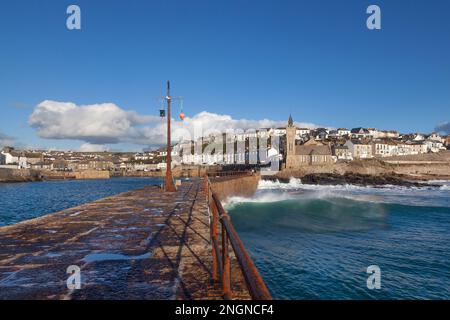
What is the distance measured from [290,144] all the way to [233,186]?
63861 millimetres

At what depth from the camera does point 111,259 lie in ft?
18.2

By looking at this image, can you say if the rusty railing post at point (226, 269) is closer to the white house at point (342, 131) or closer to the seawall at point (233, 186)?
the seawall at point (233, 186)

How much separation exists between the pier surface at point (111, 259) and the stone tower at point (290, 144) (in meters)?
86.3

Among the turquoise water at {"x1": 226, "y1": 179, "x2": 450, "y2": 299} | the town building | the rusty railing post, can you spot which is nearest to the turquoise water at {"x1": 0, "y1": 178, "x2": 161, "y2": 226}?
the turquoise water at {"x1": 226, "y1": 179, "x2": 450, "y2": 299}

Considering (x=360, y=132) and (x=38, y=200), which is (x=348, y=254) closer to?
(x=38, y=200)

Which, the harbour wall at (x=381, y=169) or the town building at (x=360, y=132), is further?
the town building at (x=360, y=132)

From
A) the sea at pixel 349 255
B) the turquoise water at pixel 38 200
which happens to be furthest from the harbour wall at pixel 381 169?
the sea at pixel 349 255

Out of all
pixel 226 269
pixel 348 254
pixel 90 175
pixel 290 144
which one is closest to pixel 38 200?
pixel 348 254

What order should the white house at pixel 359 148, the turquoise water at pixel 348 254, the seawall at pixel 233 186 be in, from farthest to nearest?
1. the white house at pixel 359 148
2. the seawall at pixel 233 186
3. the turquoise water at pixel 348 254

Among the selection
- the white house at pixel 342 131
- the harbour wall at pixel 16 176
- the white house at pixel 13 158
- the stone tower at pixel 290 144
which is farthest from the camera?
the white house at pixel 342 131

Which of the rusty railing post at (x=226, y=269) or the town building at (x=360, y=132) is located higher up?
the town building at (x=360, y=132)

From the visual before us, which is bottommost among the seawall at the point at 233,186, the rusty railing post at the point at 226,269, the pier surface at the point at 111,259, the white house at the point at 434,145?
the seawall at the point at 233,186

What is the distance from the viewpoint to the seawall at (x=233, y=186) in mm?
27328
